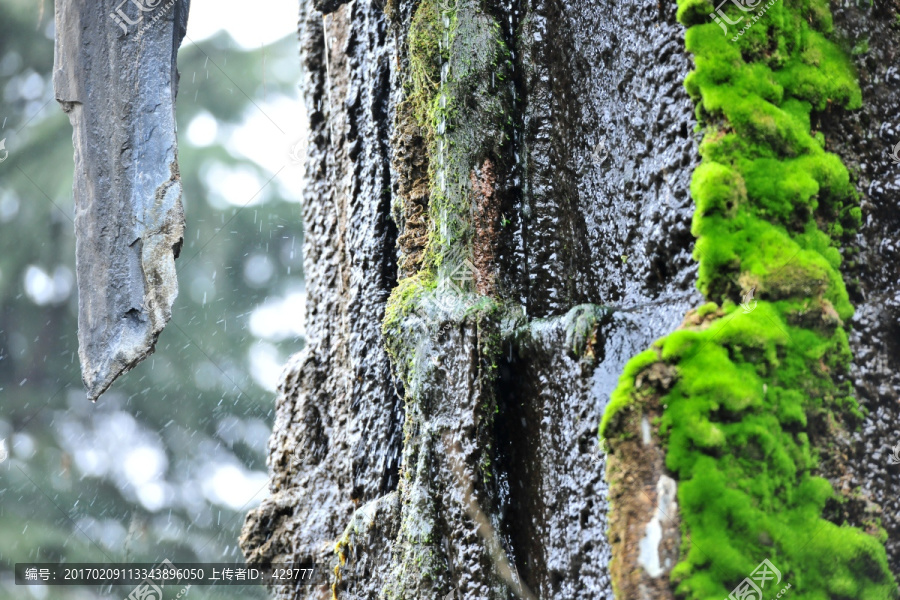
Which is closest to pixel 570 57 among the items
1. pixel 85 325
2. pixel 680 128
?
pixel 680 128

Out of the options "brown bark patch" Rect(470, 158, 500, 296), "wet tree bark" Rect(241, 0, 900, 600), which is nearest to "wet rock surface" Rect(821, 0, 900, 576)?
"wet tree bark" Rect(241, 0, 900, 600)

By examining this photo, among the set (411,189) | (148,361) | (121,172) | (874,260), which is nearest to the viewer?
(874,260)

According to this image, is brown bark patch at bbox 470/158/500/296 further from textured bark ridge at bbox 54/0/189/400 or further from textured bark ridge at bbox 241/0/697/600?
textured bark ridge at bbox 54/0/189/400

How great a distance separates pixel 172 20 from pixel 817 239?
1994 millimetres

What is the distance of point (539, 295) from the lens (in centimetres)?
228

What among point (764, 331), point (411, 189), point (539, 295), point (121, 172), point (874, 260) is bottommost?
point (764, 331)

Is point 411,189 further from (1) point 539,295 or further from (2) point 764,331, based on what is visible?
(2) point 764,331

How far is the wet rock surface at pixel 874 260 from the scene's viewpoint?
1774 mm

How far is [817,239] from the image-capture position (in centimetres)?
184

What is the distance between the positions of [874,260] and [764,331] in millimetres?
393

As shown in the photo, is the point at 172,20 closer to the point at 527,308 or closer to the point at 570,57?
the point at 570,57

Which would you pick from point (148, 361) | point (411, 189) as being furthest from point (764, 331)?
point (148, 361)

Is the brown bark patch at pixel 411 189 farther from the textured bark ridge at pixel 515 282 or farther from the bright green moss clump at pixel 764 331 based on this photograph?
the bright green moss clump at pixel 764 331

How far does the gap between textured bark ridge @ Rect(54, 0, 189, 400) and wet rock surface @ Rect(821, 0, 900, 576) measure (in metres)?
1.80
